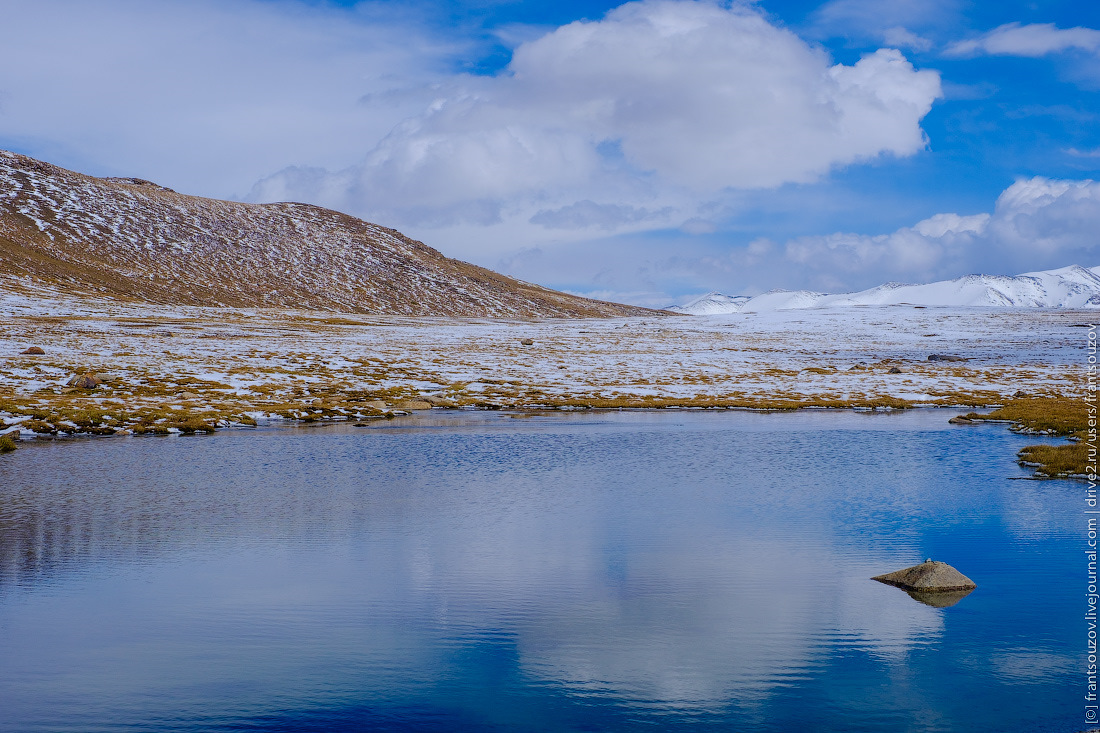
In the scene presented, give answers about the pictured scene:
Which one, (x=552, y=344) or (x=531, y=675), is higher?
(x=552, y=344)

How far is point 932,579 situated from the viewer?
16031 millimetres

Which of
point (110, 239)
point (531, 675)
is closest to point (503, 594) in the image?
point (531, 675)

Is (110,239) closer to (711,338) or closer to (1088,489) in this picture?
(711,338)

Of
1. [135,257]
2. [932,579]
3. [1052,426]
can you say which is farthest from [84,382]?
[135,257]

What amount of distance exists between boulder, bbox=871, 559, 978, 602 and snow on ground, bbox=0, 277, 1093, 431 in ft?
119

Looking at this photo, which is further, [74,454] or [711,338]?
[711,338]

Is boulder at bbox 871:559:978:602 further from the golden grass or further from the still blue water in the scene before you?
the golden grass

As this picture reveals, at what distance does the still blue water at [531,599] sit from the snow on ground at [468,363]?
875 inches

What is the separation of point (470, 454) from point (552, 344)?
64.5 meters

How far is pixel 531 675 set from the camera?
12172 millimetres

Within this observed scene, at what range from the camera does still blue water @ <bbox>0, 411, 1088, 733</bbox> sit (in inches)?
442

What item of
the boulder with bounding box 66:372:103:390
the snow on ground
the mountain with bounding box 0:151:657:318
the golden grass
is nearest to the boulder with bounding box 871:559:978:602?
the golden grass

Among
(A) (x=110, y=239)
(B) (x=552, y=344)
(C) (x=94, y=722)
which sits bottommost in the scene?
(C) (x=94, y=722)

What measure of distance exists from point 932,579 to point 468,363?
2388 inches
